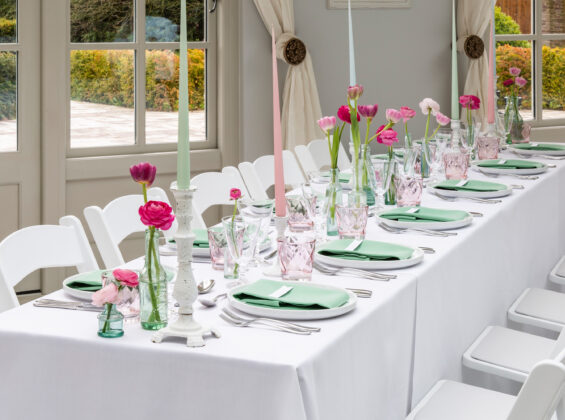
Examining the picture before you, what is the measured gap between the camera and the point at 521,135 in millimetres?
4625

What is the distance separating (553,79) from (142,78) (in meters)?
3.04

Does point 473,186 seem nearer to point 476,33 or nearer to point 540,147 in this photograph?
point 540,147

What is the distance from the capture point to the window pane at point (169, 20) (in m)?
4.63

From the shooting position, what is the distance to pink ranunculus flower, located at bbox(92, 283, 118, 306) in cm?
159

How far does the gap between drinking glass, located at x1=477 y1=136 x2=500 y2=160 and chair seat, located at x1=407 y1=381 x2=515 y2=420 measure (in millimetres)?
2077

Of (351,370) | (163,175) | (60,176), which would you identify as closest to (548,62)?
(163,175)

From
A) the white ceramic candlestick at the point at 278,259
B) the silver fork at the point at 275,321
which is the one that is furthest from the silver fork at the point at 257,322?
the white ceramic candlestick at the point at 278,259

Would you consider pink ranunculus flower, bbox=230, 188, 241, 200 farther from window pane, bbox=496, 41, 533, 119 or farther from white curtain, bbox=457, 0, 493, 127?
window pane, bbox=496, 41, 533, 119

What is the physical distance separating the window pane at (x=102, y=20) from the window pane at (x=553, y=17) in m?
3.00

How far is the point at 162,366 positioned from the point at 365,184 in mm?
1490

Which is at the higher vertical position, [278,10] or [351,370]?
[278,10]

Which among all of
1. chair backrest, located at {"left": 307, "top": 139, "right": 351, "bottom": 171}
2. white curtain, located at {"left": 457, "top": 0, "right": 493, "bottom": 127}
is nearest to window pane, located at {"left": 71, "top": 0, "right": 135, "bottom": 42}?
chair backrest, located at {"left": 307, "top": 139, "right": 351, "bottom": 171}

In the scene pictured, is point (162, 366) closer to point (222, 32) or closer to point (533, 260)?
point (533, 260)

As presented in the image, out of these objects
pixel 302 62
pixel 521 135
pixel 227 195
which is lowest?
pixel 227 195
